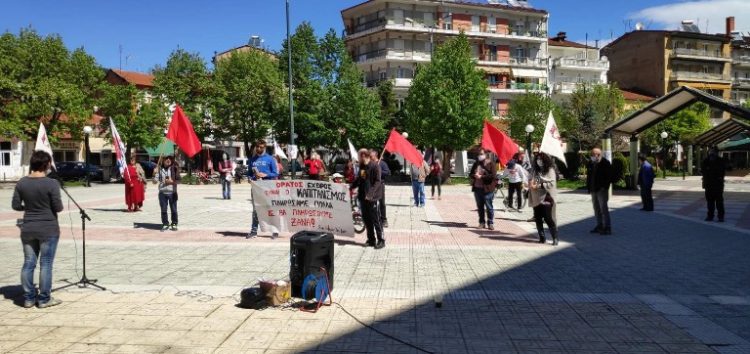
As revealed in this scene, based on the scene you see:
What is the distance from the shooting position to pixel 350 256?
9.55m

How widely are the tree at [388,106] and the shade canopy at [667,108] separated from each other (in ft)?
81.5

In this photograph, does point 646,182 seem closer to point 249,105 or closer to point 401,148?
point 401,148

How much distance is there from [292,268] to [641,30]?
73874 mm

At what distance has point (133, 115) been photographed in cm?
4175

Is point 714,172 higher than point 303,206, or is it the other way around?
point 714,172

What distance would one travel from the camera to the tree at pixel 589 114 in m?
41.6

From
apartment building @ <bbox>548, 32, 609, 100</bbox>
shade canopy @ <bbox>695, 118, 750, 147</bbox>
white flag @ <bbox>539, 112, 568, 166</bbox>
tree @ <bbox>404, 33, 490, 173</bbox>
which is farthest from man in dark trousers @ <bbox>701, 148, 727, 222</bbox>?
apartment building @ <bbox>548, 32, 609, 100</bbox>

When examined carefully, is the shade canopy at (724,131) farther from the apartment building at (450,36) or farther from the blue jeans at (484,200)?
the blue jeans at (484,200)

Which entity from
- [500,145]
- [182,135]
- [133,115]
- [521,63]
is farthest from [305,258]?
[521,63]

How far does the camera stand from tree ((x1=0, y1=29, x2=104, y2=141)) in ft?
121

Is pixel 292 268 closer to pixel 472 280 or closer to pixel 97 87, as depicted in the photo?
pixel 472 280

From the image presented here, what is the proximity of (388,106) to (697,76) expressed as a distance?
44041 mm

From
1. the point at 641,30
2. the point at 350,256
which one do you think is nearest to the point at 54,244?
the point at 350,256

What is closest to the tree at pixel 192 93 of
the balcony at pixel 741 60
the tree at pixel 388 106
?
the tree at pixel 388 106
